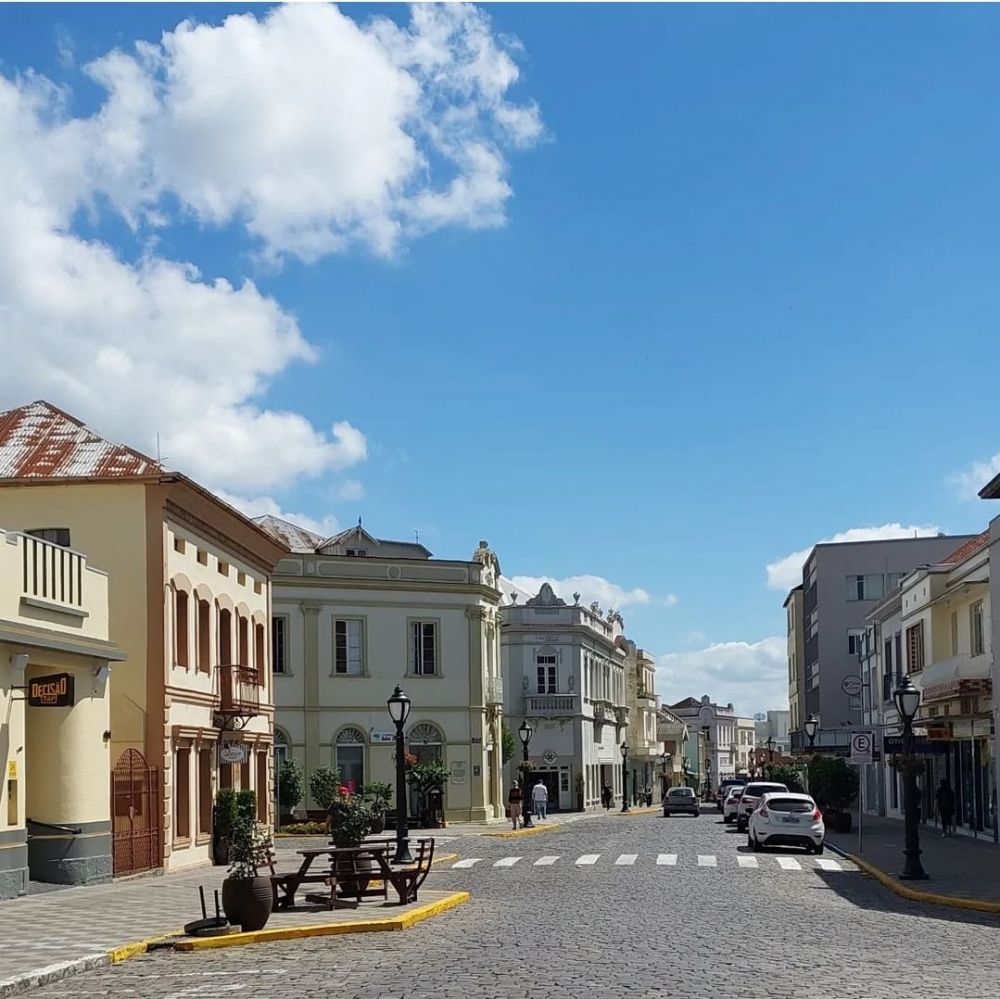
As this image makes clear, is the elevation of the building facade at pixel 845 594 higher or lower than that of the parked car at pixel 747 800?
higher

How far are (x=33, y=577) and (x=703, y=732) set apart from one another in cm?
12910

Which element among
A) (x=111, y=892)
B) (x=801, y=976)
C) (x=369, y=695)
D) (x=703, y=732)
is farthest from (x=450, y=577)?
(x=703, y=732)

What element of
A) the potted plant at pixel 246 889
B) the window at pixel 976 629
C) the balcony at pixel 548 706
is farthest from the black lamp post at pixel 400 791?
the balcony at pixel 548 706

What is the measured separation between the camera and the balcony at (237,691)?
36875mm

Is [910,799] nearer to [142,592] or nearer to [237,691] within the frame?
[142,592]

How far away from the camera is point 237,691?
126 feet

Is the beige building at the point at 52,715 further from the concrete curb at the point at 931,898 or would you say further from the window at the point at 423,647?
the window at the point at 423,647

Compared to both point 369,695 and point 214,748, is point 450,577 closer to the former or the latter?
point 369,695

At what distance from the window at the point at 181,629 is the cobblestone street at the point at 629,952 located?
955 cm

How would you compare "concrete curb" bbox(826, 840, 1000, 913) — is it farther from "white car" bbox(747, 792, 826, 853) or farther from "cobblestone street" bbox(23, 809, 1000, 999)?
"white car" bbox(747, 792, 826, 853)

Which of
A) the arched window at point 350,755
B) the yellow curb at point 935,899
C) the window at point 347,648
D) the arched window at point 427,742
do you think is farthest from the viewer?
the arched window at point 427,742

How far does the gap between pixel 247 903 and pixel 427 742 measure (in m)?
39.9

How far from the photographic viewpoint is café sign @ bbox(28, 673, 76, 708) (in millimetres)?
24359

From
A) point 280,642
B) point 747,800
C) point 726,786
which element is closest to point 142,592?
point 747,800
